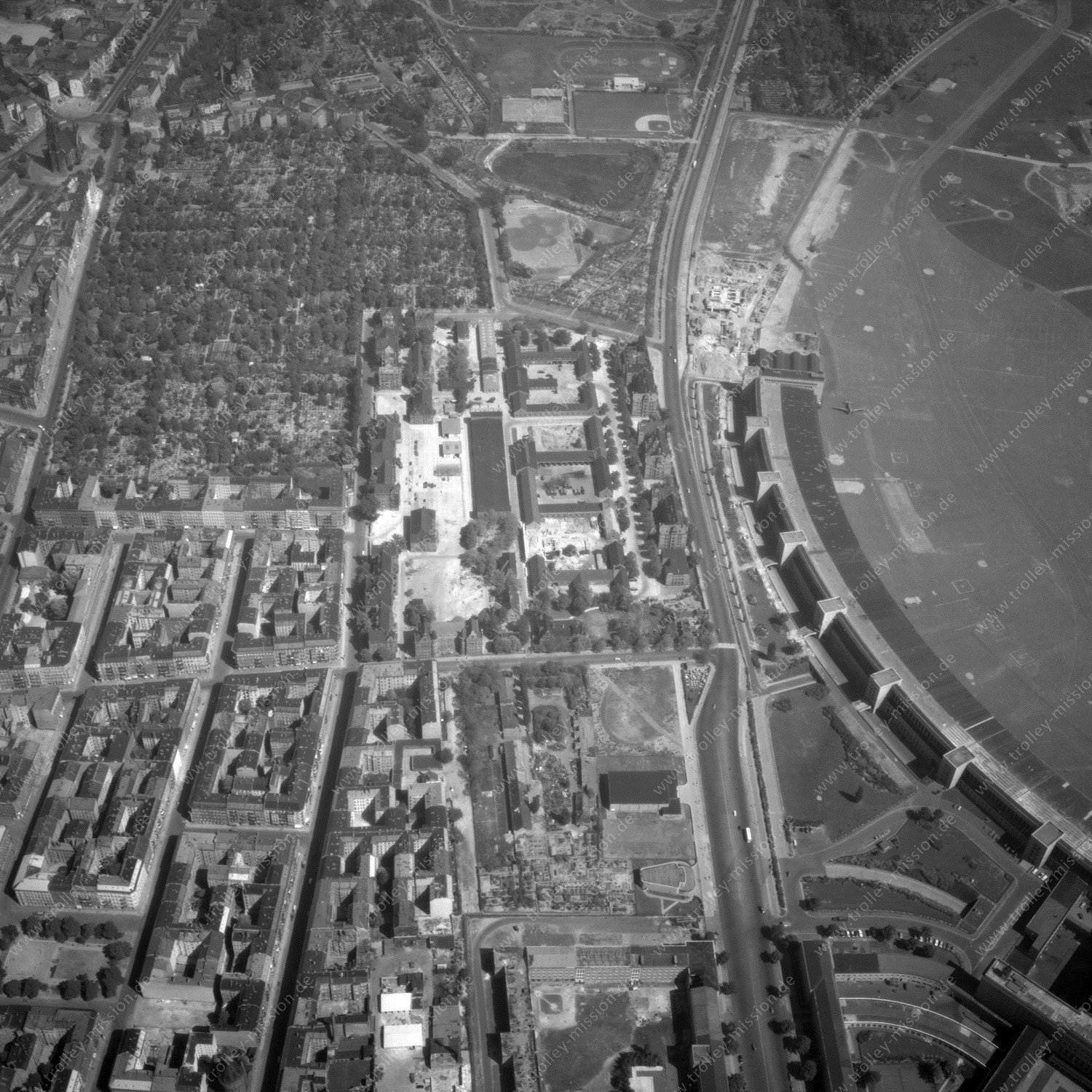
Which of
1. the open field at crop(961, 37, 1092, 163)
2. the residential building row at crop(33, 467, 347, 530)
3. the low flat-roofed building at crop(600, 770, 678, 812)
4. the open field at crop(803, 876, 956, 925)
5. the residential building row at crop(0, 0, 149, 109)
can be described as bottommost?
the open field at crop(803, 876, 956, 925)

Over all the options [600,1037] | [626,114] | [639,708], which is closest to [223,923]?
[600,1037]

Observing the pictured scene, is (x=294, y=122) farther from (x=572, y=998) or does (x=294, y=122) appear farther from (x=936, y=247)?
(x=572, y=998)

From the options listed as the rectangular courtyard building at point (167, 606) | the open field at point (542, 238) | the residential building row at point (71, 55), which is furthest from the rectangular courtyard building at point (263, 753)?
the residential building row at point (71, 55)

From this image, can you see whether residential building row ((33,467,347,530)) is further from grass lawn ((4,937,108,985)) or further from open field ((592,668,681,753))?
grass lawn ((4,937,108,985))

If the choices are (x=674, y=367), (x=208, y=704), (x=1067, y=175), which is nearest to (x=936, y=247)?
(x=1067, y=175)

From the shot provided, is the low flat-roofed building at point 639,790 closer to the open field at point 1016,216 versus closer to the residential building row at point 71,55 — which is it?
the open field at point 1016,216

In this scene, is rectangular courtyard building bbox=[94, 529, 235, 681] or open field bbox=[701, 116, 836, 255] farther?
open field bbox=[701, 116, 836, 255]

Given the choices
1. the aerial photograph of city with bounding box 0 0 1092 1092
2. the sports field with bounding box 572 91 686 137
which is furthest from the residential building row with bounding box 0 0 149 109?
the sports field with bounding box 572 91 686 137
